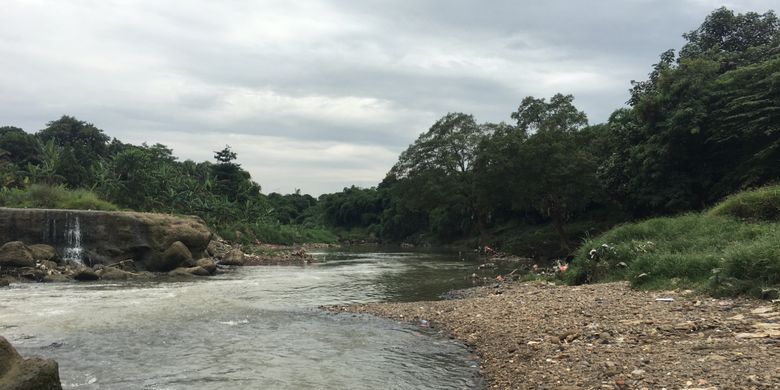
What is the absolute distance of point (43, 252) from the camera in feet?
86.9

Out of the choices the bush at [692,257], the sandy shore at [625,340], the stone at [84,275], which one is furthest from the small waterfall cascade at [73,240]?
the bush at [692,257]

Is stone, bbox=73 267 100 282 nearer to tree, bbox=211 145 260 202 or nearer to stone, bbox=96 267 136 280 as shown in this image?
stone, bbox=96 267 136 280

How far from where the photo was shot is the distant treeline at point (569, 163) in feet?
93.1

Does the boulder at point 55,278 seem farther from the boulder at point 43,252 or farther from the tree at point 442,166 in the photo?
the tree at point 442,166

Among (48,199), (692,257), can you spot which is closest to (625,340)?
(692,257)

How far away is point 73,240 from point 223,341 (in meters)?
22.4

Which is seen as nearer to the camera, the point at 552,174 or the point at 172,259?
the point at 172,259

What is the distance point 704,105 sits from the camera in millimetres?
28562

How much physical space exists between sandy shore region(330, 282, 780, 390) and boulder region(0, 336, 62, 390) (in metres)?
6.76

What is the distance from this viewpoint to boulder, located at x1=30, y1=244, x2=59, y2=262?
26.1 meters

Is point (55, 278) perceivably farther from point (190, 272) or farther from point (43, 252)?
point (190, 272)

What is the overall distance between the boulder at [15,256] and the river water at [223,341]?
15.0 ft

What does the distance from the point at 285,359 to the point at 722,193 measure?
28978mm

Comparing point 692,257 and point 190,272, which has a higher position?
point 692,257
